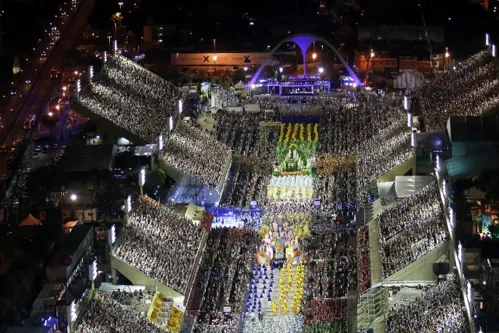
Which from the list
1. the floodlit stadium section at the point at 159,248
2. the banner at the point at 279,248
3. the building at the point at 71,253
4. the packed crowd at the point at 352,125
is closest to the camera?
the building at the point at 71,253

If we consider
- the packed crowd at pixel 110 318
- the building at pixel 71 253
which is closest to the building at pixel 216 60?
the building at pixel 71 253

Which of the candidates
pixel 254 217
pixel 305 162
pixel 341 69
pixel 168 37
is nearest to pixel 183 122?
pixel 305 162

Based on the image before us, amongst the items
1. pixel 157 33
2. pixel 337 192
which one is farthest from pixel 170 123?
pixel 157 33

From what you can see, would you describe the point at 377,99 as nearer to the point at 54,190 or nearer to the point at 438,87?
the point at 438,87

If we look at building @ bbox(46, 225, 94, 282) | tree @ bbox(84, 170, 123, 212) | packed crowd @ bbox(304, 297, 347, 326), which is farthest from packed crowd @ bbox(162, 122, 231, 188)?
packed crowd @ bbox(304, 297, 347, 326)

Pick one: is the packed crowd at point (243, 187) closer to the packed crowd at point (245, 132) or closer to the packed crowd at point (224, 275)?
the packed crowd at point (245, 132)

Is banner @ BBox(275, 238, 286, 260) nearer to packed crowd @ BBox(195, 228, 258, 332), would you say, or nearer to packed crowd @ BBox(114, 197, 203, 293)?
packed crowd @ BBox(195, 228, 258, 332)
